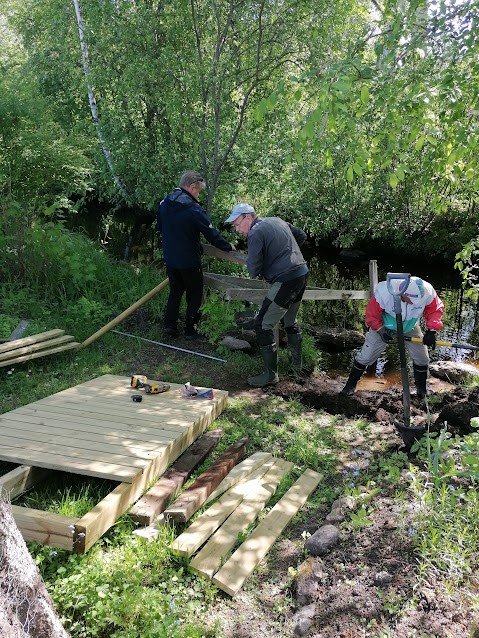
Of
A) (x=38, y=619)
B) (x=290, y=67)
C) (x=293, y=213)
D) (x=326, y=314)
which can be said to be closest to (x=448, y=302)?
(x=326, y=314)

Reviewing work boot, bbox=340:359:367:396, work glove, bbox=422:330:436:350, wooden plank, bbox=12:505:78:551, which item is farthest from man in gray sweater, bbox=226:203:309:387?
wooden plank, bbox=12:505:78:551

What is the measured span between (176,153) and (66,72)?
616cm

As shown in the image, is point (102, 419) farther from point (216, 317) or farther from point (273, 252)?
point (216, 317)

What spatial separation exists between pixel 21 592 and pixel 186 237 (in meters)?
5.30

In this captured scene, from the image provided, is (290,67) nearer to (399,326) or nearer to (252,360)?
(252,360)

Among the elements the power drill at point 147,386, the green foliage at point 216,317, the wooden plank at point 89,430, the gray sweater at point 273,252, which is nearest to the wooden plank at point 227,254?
the gray sweater at point 273,252

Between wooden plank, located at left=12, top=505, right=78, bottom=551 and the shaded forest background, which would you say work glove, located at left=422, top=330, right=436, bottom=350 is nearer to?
the shaded forest background

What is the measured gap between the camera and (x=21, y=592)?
2377 mm

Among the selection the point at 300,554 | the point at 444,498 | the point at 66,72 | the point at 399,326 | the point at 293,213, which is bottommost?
the point at 300,554

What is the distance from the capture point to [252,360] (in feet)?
23.6

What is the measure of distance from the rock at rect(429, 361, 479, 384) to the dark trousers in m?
3.58

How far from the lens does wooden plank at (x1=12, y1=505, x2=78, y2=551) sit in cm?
325

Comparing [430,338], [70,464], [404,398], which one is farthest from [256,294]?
[70,464]

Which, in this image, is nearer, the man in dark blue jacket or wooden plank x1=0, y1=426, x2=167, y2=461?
wooden plank x1=0, y1=426, x2=167, y2=461
